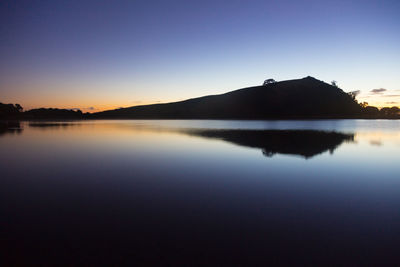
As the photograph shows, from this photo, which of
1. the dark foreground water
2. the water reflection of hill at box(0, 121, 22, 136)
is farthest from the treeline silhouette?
the dark foreground water

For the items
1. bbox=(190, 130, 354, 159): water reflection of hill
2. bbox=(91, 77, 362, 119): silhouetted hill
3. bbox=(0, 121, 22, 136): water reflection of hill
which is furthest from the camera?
bbox=(91, 77, 362, 119): silhouetted hill

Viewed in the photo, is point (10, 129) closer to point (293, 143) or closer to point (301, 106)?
point (293, 143)

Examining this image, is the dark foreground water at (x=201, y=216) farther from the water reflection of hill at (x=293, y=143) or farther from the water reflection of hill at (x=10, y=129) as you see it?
the water reflection of hill at (x=10, y=129)

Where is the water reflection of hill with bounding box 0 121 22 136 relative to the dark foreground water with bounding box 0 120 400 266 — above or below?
above

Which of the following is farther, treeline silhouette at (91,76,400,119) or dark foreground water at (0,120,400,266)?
treeline silhouette at (91,76,400,119)

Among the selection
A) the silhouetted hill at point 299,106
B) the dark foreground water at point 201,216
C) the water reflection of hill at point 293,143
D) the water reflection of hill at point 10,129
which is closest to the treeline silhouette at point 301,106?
the silhouetted hill at point 299,106

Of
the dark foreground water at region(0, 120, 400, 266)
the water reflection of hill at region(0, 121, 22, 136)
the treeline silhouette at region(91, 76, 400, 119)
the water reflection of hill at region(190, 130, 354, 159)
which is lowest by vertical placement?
the dark foreground water at region(0, 120, 400, 266)

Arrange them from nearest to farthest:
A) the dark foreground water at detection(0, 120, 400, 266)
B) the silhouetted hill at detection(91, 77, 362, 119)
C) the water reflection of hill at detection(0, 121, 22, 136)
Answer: the dark foreground water at detection(0, 120, 400, 266) < the water reflection of hill at detection(0, 121, 22, 136) < the silhouetted hill at detection(91, 77, 362, 119)

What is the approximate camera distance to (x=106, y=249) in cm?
549

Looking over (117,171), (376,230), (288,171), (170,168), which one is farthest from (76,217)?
(288,171)

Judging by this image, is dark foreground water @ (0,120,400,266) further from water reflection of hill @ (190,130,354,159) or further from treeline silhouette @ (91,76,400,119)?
treeline silhouette @ (91,76,400,119)

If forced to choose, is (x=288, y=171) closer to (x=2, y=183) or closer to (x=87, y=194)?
(x=87, y=194)

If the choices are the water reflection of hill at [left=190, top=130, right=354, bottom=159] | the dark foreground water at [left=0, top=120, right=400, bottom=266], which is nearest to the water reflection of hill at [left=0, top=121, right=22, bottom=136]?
the dark foreground water at [left=0, top=120, right=400, bottom=266]

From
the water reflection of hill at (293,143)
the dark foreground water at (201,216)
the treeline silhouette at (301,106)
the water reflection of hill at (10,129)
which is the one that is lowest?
the dark foreground water at (201,216)
